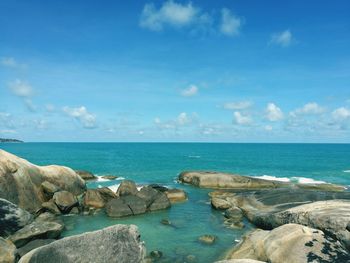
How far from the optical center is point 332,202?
21.9m

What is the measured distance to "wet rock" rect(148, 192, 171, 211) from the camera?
3042 centimetres

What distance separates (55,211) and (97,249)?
630 inches

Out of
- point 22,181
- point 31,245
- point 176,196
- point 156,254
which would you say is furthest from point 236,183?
point 31,245

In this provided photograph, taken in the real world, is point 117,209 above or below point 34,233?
below

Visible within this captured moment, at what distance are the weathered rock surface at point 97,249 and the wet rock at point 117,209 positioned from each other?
A: 45.2 ft

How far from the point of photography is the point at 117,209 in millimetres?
28141

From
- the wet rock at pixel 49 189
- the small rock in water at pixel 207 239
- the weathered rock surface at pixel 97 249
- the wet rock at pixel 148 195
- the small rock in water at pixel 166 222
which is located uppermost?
the weathered rock surface at pixel 97 249

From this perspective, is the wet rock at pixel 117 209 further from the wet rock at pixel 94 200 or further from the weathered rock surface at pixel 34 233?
the weathered rock surface at pixel 34 233

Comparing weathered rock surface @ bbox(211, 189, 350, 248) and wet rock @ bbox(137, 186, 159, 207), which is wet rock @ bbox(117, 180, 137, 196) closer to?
wet rock @ bbox(137, 186, 159, 207)

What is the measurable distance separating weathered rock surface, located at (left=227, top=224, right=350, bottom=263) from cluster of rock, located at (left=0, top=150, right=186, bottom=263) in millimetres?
5279

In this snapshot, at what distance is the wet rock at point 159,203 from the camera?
99.8 ft

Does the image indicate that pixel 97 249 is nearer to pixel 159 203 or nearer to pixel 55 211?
pixel 55 211

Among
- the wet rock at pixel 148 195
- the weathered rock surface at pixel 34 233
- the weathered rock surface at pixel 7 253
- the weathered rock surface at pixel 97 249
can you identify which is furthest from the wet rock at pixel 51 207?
the weathered rock surface at pixel 97 249

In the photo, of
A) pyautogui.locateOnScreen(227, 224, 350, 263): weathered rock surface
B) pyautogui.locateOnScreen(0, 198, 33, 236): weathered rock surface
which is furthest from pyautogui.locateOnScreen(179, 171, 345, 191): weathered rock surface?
pyautogui.locateOnScreen(227, 224, 350, 263): weathered rock surface
